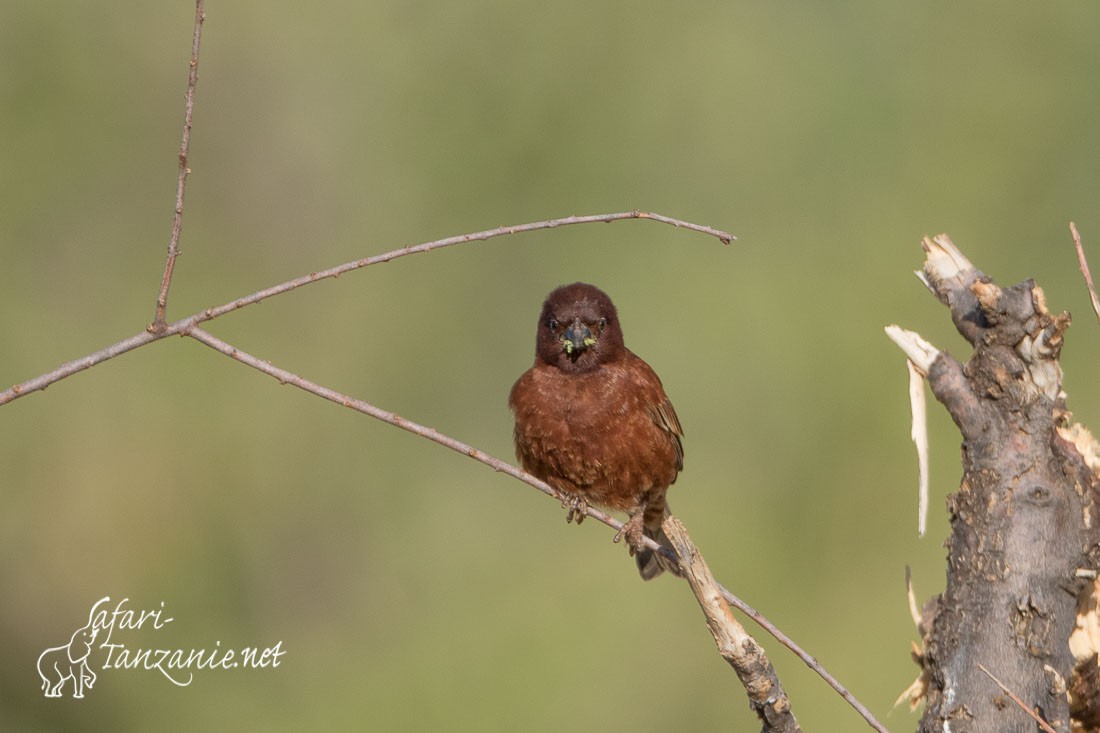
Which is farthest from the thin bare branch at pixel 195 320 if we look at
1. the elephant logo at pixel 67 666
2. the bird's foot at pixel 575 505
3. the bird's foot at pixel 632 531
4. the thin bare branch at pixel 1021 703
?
the elephant logo at pixel 67 666

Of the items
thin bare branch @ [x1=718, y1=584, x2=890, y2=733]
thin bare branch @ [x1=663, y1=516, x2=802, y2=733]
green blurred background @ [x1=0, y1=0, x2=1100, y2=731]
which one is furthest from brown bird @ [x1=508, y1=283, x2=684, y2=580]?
green blurred background @ [x1=0, y1=0, x2=1100, y2=731]

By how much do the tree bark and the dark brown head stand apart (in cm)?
159

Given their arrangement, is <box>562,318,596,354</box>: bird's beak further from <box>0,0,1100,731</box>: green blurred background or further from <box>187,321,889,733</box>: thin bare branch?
<box>0,0,1100,731</box>: green blurred background

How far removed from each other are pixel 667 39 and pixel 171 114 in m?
4.26

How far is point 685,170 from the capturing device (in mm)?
10055

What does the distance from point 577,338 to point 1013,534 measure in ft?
6.09

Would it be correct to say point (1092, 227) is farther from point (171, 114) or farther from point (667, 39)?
point (171, 114)

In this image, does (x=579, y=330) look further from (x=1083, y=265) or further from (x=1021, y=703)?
(x=1021, y=703)

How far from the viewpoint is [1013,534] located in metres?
3.34

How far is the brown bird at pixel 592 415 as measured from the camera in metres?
4.68

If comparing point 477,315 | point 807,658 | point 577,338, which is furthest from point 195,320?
point 477,315

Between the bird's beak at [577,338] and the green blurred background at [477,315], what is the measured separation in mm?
3882

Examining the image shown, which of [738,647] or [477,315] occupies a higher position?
[477,315]

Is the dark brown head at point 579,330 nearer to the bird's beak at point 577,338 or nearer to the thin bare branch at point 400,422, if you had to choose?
the bird's beak at point 577,338
